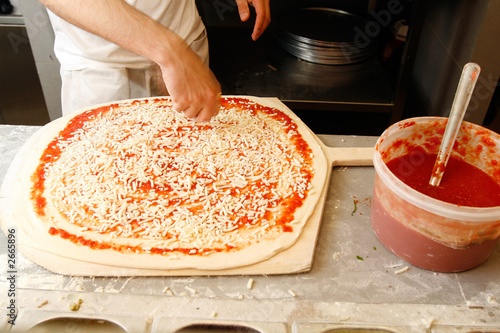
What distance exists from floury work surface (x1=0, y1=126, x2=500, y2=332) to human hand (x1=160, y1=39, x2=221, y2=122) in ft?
1.63

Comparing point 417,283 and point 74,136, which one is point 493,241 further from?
point 74,136

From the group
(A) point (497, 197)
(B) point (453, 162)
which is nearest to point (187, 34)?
(B) point (453, 162)

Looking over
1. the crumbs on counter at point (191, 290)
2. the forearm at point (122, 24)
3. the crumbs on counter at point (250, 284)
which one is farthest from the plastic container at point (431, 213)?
the forearm at point (122, 24)

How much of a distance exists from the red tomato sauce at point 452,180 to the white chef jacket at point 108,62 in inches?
40.3

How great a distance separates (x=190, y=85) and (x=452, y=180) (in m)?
0.74

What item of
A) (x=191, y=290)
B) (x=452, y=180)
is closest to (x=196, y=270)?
(x=191, y=290)

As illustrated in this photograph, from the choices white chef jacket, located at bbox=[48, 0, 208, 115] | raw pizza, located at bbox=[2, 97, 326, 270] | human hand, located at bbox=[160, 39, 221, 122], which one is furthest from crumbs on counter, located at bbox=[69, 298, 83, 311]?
white chef jacket, located at bbox=[48, 0, 208, 115]

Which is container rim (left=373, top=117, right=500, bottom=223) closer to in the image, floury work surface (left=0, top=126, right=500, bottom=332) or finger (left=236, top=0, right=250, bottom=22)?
floury work surface (left=0, top=126, right=500, bottom=332)

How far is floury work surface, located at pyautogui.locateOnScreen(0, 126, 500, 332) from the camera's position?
784mm

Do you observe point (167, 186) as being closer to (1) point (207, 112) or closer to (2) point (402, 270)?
(1) point (207, 112)

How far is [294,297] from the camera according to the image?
2.96ft

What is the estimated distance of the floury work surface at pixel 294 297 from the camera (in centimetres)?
78

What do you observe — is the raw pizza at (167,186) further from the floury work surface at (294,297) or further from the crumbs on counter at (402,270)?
the crumbs on counter at (402,270)

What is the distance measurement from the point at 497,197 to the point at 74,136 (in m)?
1.19
